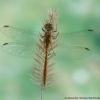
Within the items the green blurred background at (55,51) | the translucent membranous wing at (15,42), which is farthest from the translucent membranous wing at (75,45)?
the translucent membranous wing at (15,42)

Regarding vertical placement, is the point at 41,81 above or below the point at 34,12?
below

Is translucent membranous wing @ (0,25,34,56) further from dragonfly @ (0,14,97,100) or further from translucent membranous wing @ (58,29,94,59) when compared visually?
translucent membranous wing @ (58,29,94,59)

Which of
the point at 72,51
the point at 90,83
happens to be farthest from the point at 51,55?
the point at 90,83

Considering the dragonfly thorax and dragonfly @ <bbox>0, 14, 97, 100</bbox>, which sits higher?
the dragonfly thorax

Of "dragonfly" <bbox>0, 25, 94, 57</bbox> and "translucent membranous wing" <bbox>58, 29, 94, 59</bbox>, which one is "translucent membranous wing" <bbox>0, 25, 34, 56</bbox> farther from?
"translucent membranous wing" <bbox>58, 29, 94, 59</bbox>

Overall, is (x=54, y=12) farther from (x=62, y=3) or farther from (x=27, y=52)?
(x=27, y=52)

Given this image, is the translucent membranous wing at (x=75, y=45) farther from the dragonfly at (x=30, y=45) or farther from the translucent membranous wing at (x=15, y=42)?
the translucent membranous wing at (x=15, y=42)

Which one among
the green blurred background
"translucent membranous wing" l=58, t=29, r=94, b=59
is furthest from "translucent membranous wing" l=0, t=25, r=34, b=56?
"translucent membranous wing" l=58, t=29, r=94, b=59
